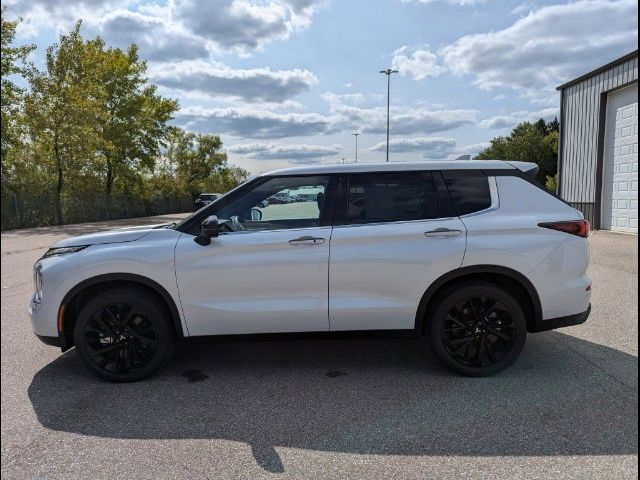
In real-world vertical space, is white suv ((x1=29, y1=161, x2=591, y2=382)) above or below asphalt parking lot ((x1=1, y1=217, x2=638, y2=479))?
above

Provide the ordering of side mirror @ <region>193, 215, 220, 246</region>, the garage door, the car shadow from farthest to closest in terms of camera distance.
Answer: the garage door, side mirror @ <region>193, 215, 220, 246</region>, the car shadow

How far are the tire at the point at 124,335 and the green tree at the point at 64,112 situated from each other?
79.2ft

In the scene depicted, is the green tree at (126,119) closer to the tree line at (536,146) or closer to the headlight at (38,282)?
the headlight at (38,282)

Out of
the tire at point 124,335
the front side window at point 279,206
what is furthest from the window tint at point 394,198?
the tire at point 124,335

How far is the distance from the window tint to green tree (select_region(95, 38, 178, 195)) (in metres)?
29.2

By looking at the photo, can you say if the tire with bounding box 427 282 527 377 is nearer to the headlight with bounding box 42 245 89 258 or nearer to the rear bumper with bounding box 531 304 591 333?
the rear bumper with bounding box 531 304 591 333

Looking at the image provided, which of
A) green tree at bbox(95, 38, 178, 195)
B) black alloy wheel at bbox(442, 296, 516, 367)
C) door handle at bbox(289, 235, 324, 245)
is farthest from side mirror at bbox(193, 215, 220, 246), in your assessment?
green tree at bbox(95, 38, 178, 195)

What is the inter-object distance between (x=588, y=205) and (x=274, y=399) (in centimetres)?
1617

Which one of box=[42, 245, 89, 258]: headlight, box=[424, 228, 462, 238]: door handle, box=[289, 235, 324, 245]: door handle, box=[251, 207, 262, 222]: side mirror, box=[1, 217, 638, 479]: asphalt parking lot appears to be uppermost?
box=[251, 207, 262, 222]: side mirror

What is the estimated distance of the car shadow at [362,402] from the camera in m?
3.07

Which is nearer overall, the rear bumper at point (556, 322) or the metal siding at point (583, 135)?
the rear bumper at point (556, 322)

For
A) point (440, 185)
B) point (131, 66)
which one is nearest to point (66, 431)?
point (440, 185)

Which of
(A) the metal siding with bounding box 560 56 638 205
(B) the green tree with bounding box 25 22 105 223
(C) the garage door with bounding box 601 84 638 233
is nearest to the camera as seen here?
(C) the garage door with bounding box 601 84 638 233

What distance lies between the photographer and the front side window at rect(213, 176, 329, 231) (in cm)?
404
